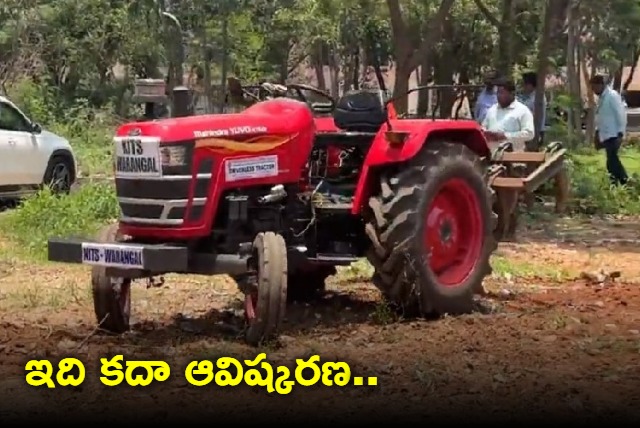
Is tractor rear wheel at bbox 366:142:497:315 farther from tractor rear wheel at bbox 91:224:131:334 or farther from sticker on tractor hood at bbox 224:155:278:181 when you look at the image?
tractor rear wheel at bbox 91:224:131:334

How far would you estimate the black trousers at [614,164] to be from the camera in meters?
16.2

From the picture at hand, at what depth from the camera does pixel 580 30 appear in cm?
3488

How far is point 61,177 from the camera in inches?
658

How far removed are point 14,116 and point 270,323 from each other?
1057 centimetres

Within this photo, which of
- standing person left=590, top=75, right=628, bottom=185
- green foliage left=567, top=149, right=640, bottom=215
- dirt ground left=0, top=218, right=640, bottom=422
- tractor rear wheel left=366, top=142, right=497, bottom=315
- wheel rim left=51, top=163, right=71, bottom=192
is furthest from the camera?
wheel rim left=51, top=163, right=71, bottom=192

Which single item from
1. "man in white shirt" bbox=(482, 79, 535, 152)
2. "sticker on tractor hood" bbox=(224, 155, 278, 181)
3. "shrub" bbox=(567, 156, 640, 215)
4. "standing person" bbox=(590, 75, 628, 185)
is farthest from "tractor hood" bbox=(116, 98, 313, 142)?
"standing person" bbox=(590, 75, 628, 185)

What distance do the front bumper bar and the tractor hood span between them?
657mm

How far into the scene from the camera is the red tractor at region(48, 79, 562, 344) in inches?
270

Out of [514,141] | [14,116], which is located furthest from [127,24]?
[514,141]

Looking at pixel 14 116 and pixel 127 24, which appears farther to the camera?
pixel 127 24

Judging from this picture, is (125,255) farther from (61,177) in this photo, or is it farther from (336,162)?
(61,177)

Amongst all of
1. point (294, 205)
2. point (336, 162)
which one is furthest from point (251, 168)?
point (336, 162)

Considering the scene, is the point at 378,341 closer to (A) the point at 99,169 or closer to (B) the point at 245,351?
(B) the point at 245,351

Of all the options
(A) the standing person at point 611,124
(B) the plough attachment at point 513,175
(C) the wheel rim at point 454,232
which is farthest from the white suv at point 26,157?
(C) the wheel rim at point 454,232
